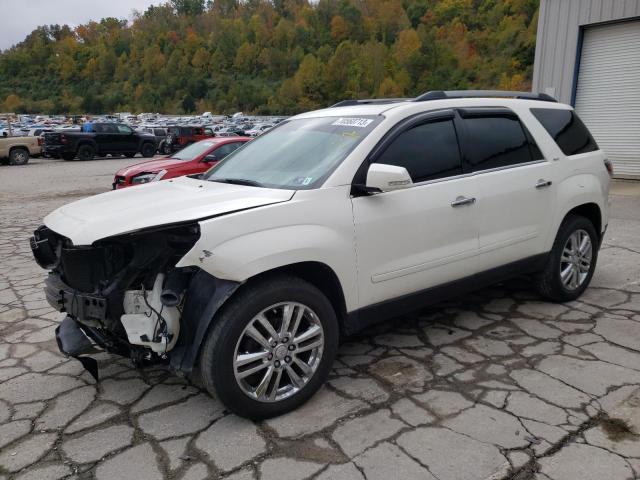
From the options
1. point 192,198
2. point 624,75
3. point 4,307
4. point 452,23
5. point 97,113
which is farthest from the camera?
point 97,113

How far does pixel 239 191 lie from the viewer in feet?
10.5

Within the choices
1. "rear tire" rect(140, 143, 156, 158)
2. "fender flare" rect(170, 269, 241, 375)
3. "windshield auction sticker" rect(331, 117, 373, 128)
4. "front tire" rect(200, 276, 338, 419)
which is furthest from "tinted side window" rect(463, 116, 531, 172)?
"rear tire" rect(140, 143, 156, 158)

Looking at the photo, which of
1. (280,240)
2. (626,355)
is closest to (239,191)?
(280,240)

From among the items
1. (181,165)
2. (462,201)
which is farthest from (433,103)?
(181,165)

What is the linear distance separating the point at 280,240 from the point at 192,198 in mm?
657

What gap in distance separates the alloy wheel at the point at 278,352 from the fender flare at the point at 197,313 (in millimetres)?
207

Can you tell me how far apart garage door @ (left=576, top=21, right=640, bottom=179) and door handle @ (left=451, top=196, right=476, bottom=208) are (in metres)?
10.8

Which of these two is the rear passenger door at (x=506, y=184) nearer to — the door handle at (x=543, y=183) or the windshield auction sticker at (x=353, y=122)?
the door handle at (x=543, y=183)

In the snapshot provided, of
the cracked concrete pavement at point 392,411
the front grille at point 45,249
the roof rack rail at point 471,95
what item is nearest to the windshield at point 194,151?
the cracked concrete pavement at point 392,411

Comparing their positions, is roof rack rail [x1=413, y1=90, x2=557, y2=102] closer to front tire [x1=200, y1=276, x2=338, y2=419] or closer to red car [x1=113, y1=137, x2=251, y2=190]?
front tire [x1=200, y1=276, x2=338, y2=419]

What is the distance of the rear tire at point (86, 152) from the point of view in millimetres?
23016

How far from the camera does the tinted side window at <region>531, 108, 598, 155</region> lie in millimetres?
4426

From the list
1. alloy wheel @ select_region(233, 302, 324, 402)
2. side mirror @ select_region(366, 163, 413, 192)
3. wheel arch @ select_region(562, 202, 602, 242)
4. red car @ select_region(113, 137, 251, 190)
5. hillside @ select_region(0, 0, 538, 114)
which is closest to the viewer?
alloy wheel @ select_region(233, 302, 324, 402)

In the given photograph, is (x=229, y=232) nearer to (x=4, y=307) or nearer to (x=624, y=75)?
(x=4, y=307)
